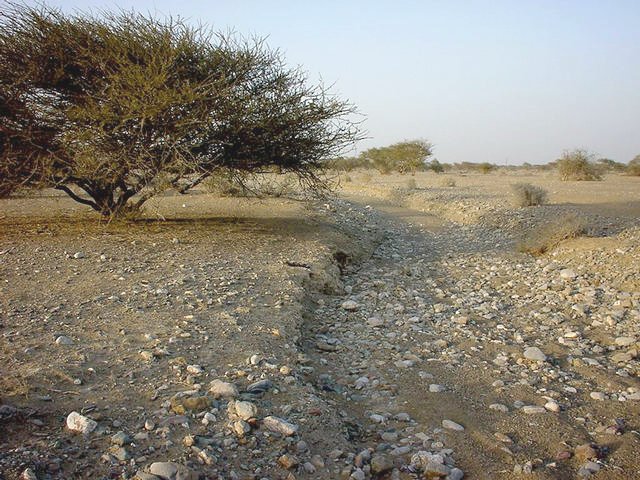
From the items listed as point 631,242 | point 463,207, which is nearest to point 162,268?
point 631,242

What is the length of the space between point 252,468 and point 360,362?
7.19ft

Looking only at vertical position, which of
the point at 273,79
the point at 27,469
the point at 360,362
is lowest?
the point at 360,362

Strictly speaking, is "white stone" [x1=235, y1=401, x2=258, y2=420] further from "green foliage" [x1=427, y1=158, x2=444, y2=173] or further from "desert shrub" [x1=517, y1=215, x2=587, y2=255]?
"green foliage" [x1=427, y1=158, x2=444, y2=173]

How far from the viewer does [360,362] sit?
516 centimetres

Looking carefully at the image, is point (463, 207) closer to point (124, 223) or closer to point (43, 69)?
point (124, 223)

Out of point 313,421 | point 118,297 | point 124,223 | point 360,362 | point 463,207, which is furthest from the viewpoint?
point 463,207

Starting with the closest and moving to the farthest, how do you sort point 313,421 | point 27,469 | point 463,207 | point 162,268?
point 27,469, point 313,421, point 162,268, point 463,207

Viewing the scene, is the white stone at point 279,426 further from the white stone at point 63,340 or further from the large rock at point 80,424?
the white stone at point 63,340

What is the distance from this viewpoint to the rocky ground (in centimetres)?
330

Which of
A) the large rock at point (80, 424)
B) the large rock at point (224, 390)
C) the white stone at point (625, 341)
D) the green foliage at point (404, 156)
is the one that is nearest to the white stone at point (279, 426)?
A: the large rock at point (224, 390)

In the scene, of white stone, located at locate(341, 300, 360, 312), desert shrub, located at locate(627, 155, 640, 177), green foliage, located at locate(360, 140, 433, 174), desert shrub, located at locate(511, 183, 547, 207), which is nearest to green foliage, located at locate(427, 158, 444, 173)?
green foliage, located at locate(360, 140, 433, 174)

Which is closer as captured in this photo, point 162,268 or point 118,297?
point 118,297

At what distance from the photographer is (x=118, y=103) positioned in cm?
826

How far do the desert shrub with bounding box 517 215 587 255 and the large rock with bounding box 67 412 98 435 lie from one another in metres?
8.97
